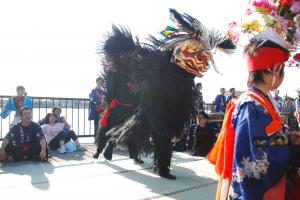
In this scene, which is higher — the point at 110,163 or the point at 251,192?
the point at 251,192

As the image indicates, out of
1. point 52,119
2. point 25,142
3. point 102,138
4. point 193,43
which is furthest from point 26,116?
point 193,43

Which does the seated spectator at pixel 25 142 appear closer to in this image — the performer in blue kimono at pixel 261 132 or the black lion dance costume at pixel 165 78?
the black lion dance costume at pixel 165 78

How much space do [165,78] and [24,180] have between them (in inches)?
81.4

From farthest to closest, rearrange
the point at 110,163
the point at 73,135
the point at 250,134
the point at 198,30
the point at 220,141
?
the point at 73,135 < the point at 110,163 < the point at 198,30 < the point at 220,141 < the point at 250,134

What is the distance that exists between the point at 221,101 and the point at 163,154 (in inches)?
269

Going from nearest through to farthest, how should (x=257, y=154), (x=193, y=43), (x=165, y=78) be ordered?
(x=257, y=154)
(x=193, y=43)
(x=165, y=78)

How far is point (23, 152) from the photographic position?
565 centimetres

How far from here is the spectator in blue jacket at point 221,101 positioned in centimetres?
1103

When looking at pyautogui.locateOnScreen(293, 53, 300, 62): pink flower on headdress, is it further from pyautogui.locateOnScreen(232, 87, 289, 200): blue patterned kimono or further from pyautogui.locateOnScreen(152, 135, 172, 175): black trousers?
pyautogui.locateOnScreen(152, 135, 172, 175): black trousers

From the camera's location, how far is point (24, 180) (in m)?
4.45

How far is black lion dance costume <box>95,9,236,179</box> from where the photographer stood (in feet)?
13.2

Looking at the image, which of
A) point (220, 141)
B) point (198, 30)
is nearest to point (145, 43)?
point (198, 30)

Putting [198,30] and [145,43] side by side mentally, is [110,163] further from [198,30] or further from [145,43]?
[198,30]

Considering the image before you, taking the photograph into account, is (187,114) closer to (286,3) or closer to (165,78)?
(165,78)
